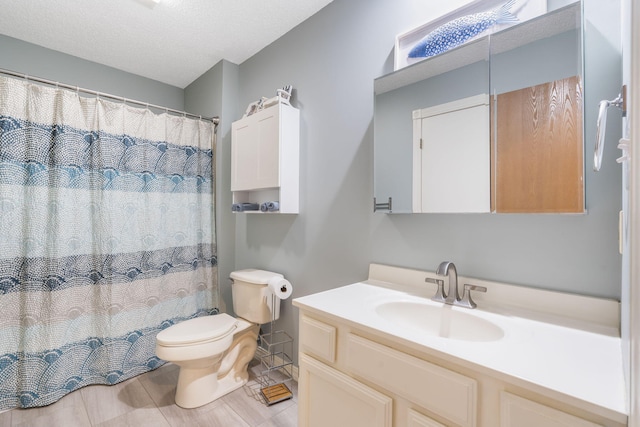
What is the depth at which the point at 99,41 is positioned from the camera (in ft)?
7.42

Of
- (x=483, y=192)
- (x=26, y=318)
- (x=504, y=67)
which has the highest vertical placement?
(x=504, y=67)

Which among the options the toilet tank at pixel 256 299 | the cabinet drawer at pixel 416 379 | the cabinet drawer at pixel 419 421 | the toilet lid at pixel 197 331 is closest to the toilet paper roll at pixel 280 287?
the toilet tank at pixel 256 299

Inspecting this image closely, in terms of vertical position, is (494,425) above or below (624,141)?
below

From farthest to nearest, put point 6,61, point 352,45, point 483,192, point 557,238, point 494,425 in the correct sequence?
point 6,61
point 352,45
point 483,192
point 557,238
point 494,425

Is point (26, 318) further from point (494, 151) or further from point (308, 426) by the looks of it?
point (494, 151)

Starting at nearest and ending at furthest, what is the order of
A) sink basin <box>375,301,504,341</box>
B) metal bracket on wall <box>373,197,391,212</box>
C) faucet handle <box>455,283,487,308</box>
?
sink basin <box>375,301,504,341</box>
faucet handle <box>455,283,487,308</box>
metal bracket on wall <box>373,197,391,212</box>

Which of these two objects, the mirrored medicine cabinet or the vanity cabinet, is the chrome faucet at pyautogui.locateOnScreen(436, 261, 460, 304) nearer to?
the mirrored medicine cabinet

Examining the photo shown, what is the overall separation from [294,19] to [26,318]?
2520 millimetres

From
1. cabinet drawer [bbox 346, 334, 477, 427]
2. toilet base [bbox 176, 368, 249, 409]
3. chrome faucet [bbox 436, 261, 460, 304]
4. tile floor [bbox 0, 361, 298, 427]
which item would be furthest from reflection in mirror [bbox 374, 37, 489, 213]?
toilet base [bbox 176, 368, 249, 409]

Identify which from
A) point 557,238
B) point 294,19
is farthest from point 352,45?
point 557,238

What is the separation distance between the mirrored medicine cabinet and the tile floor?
137 cm

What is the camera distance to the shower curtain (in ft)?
5.66

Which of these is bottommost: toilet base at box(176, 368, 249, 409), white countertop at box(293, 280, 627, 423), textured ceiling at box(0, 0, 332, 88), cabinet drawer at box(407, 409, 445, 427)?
toilet base at box(176, 368, 249, 409)

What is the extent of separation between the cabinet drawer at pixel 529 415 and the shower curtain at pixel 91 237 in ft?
7.38
